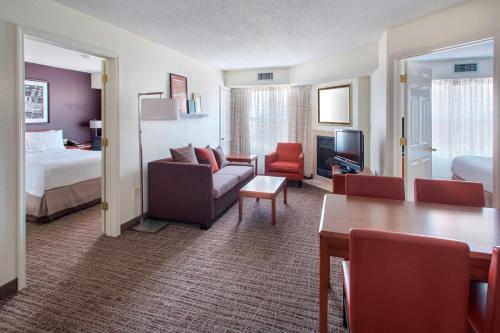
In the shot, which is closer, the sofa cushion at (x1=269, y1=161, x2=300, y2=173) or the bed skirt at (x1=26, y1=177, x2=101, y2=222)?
the bed skirt at (x1=26, y1=177, x2=101, y2=222)

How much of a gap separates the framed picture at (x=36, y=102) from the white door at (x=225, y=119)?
3711mm

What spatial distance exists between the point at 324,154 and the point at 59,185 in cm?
473

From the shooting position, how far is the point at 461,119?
547 cm

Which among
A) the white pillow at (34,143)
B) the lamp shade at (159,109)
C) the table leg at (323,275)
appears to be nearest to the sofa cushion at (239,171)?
the lamp shade at (159,109)

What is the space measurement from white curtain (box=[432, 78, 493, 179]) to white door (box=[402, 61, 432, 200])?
190 cm

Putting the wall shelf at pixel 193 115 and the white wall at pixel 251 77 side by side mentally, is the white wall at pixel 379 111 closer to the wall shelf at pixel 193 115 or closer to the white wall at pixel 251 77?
the white wall at pixel 251 77

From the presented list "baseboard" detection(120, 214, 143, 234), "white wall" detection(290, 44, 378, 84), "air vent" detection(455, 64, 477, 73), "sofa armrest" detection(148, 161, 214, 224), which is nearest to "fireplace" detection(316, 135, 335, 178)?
"white wall" detection(290, 44, 378, 84)

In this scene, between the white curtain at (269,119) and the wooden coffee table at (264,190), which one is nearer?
the wooden coffee table at (264,190)

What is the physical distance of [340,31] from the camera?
3713 millimetres

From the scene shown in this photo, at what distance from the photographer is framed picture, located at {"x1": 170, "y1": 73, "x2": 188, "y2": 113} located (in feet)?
14.7

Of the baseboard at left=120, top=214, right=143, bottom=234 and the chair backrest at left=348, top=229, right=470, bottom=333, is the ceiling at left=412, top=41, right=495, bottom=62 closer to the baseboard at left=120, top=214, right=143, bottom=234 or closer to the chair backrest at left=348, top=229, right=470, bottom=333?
the chair backrest at left=348, top=229, right=470, bottom=333

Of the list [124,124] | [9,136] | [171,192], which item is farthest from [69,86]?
[9,136]

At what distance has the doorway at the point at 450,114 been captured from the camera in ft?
12.3

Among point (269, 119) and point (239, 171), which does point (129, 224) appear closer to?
point (239, 171)
